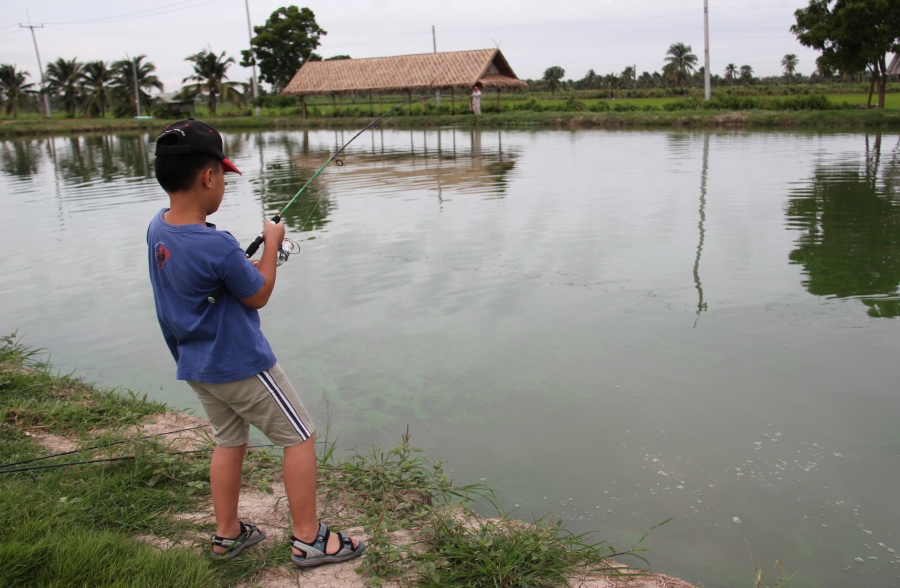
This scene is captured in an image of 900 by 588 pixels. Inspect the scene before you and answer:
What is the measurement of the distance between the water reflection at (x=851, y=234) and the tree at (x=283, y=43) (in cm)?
3857

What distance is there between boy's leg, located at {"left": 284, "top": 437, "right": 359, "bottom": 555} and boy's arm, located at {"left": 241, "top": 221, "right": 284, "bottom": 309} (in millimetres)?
429

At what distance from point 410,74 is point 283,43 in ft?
57.9

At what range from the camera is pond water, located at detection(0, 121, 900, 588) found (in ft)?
9.52

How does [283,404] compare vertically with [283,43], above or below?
below

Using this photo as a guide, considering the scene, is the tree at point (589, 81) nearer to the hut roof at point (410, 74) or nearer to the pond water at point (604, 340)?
the hut roof at point (410, 74)

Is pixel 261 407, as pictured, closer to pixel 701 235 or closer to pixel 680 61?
pixel 701 235

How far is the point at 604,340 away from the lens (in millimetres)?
4605

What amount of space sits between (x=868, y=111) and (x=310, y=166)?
15.1m

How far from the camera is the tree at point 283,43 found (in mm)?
44438

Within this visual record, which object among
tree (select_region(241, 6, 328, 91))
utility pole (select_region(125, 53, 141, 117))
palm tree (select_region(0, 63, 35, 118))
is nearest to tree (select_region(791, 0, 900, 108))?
tree (select_region(241, 6, 328, 91))

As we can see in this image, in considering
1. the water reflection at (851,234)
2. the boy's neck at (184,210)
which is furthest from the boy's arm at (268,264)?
the water reflection at (851,234)

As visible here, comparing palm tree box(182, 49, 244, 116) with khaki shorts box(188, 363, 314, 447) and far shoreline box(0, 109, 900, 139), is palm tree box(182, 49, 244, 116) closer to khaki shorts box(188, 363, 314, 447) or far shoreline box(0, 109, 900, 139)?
far shoreline box(0, 109, 900, 139)

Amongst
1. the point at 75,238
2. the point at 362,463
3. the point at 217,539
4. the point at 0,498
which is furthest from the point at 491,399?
the point at 75,238

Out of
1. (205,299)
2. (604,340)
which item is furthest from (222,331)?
(604,340)
